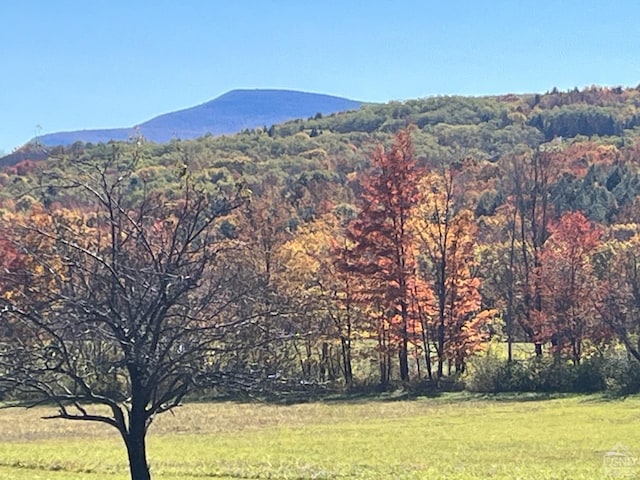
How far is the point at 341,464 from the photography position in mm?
19000

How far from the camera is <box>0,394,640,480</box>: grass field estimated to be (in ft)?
59.5

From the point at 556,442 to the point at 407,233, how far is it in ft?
63.1

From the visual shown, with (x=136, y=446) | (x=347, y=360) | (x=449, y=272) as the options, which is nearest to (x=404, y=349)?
(x=347, y=360)

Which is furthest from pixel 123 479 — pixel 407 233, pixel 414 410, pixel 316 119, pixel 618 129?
pixel 316 119

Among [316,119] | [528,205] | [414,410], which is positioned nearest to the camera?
[414,410]

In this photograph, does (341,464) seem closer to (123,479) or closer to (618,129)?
(123,479)

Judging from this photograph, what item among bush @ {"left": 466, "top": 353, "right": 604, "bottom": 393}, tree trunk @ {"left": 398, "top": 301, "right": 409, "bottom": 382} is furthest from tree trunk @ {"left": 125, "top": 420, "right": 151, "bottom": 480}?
tree trunk @ {"left": 398, "top": 301, "right": 409, "bottom": 382}

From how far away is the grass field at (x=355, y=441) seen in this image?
1814 cm

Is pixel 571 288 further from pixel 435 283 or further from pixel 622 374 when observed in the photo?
pixel 435 283

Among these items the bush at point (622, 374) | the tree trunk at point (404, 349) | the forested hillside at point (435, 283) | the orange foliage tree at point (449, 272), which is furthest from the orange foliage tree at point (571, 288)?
the tree trunk at point (404, 349)

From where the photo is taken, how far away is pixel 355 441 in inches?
975

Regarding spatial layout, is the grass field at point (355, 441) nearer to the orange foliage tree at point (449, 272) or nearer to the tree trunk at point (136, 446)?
the orange foliage tree at point (449, 272)

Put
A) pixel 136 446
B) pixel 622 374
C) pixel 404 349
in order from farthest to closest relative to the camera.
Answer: pixel 404 349 → pixel 622 374 → pixel 136 446

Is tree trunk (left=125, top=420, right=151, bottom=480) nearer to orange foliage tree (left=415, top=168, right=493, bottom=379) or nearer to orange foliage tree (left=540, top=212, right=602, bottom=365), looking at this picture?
orange foliage tree (left=415, top=168, right=493, bottom=379)
